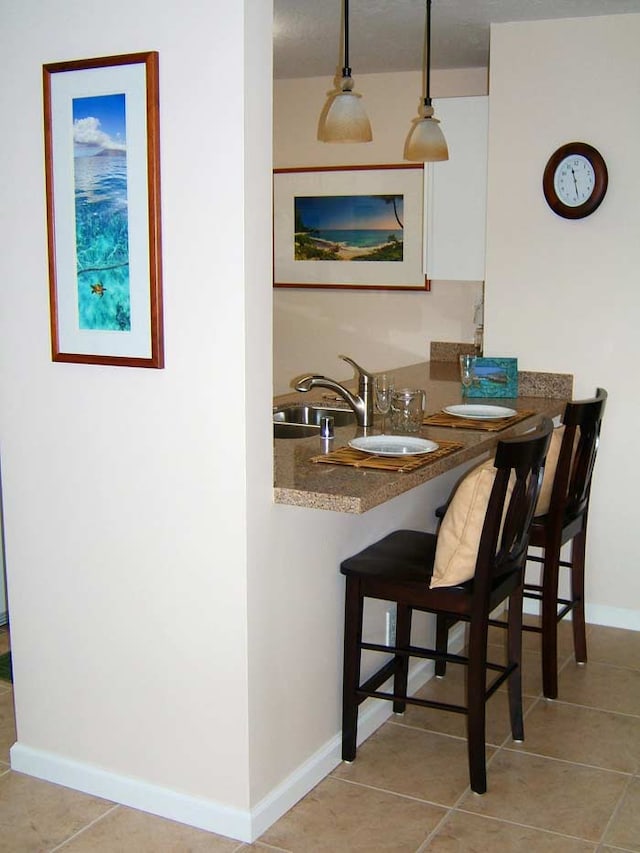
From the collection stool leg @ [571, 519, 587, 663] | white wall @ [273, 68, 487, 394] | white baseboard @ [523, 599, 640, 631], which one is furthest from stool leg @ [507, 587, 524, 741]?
white wall @ [273, 68, 487, 394]

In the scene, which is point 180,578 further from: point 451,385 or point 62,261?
point 451,385

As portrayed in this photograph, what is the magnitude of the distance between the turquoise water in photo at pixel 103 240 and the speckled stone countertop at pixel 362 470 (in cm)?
61

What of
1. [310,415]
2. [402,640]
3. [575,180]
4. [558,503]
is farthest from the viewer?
[575,180]

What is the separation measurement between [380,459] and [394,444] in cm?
23

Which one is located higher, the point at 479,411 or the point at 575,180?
the point at 575,180

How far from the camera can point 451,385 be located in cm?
433

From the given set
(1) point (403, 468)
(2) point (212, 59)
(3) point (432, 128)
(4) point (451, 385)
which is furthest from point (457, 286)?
(2) point (212, 59)

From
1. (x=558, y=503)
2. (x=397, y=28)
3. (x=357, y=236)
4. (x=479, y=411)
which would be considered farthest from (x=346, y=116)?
(x=357, y=236)

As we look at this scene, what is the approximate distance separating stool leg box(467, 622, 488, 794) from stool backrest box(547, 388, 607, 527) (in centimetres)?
78

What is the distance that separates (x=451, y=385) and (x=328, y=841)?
2.24m

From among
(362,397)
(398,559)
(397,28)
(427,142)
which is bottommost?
(398,559)

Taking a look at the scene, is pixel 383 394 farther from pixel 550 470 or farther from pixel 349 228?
pixel 349 228

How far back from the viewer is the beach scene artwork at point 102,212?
2.46 meters

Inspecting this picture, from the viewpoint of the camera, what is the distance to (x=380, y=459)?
2.79 meters
